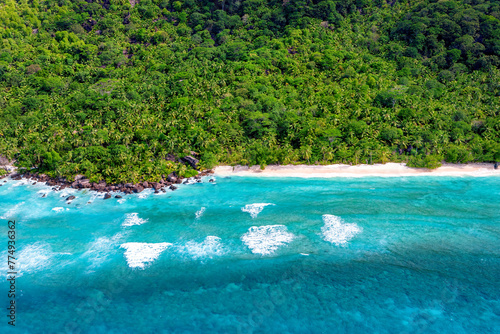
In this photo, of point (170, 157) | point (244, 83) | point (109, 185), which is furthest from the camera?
point (244, 83)

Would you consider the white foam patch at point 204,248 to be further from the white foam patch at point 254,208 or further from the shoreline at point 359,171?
the shoreline at point 359,171

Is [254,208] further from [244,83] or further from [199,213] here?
[244,83]

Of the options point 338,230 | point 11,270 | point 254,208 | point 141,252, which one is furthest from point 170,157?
point 338,230

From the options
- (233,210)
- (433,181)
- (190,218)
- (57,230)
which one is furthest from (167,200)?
(433,181)

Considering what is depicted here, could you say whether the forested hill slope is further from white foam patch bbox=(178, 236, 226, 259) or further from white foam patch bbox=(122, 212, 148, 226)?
white foam patch bbox=(178, 236, 226, 259)

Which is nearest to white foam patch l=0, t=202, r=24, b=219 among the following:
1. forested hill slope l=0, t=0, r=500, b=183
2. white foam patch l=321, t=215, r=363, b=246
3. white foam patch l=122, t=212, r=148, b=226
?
forested hill slope l=0, t=0, r=500, b=183

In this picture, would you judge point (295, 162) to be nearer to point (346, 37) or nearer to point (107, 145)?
point (107, 145)

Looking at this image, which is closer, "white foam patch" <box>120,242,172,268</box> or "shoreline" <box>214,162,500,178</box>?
"white foam patch" <box>120,242,172,268</box>
